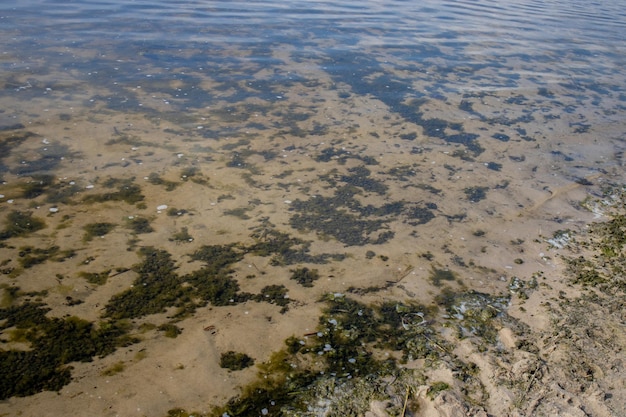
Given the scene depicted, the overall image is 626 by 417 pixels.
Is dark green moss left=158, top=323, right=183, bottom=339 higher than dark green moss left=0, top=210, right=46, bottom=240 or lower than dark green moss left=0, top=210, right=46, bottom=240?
lower

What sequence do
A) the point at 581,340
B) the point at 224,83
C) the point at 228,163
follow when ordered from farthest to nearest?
the point at 224,83, the point at 228,163, the point at 581,340

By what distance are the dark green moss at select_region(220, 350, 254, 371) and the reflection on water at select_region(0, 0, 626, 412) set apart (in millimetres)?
265

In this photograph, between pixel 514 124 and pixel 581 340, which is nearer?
pixel 581 340

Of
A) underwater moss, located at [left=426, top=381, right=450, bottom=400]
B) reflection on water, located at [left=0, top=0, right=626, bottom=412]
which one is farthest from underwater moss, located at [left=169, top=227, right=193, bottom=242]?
underwater moss, located at [left=426, top=381, right=450, bottom=400]

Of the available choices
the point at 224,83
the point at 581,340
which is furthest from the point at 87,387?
the point at 224,83

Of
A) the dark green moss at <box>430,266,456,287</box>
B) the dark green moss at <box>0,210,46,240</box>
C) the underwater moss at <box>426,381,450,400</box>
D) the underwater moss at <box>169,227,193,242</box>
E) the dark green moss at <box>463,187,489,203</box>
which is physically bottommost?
the dark green moss at <box>463,187,489,203</box>

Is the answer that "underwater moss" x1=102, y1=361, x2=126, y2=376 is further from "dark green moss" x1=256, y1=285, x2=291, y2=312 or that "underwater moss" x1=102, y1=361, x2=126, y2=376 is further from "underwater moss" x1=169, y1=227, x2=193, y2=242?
"underwater moss" x1=169, y1=227, x2=193, y2=242

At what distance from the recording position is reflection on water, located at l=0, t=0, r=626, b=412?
5691mm

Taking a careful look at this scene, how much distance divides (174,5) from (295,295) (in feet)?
57.6

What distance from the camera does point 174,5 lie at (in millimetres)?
19125

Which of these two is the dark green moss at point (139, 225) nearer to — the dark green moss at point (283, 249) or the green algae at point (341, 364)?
the dark green moss at point (283, 249)

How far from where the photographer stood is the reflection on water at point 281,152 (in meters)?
5.69

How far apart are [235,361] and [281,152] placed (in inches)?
184

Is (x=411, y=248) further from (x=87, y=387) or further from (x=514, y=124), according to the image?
(x=514, y=124)
